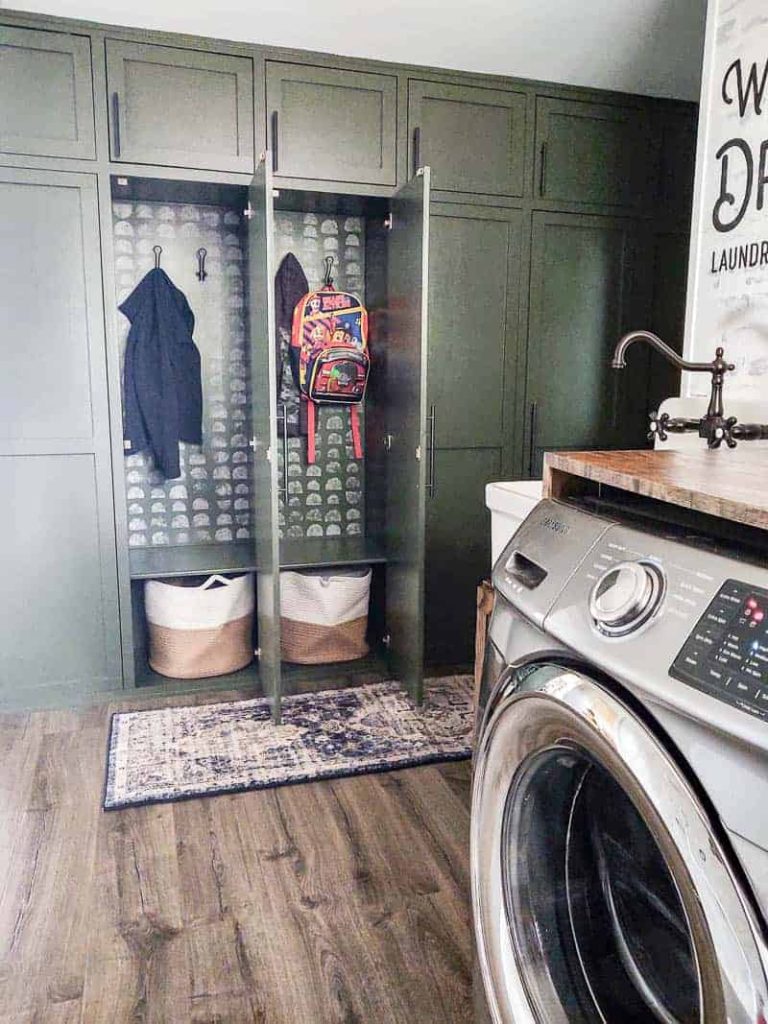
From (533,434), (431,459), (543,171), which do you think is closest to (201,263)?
(431,459)

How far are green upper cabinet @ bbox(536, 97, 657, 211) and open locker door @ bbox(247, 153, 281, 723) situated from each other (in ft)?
3.96

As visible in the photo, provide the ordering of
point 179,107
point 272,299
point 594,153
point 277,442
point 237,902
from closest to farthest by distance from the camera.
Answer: point 237,902, point 272,299, point 179,107, point 277,442, point 594,153

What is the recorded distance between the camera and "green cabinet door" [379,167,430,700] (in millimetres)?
2650

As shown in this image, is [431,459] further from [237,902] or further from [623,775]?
[623,775]

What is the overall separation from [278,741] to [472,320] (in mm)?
1788

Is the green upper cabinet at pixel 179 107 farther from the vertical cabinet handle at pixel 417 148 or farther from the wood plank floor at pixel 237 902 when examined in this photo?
the wood plank floor at pixel 237 902

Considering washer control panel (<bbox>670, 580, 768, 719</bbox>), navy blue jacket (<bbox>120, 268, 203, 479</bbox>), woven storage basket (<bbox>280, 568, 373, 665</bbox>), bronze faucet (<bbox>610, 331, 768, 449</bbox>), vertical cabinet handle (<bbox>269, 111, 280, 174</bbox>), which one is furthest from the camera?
woven storage basket (<bbox>280, 568, 373, 665</bbox>)

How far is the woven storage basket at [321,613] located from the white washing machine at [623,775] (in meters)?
2.01

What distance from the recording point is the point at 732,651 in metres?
0.71

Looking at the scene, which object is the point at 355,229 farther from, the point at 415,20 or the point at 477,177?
the point at 415,20

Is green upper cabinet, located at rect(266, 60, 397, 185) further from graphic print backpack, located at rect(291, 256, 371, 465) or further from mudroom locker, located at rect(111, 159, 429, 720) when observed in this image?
graphic print backpack, located at rect(291, 256, 371, 465)

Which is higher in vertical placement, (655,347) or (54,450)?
(655,347)

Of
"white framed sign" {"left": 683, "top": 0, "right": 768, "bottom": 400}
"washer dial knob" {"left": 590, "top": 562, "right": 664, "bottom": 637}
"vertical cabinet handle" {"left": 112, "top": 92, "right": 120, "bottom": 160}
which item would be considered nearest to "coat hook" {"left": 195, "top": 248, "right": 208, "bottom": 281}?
"vertical cabinet handle" {"left": 112, "top": 92, "right": 120, "bottom": 160}

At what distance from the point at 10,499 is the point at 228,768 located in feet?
4.10
